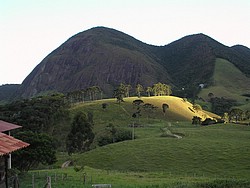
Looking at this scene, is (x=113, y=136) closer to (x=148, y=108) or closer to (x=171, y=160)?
(x=171, y=160)

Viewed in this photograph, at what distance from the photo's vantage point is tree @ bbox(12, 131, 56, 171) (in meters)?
38.9


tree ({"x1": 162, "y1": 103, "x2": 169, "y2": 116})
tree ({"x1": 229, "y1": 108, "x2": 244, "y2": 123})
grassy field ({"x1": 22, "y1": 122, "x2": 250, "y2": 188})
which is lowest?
grassy field ({"x1": 22, "y1": 122, "x2": 250, "y2": 188})

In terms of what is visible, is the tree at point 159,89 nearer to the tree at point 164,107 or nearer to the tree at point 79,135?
the tree at point 164,107

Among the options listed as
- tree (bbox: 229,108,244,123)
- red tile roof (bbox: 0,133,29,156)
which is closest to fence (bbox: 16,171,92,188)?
red tile roof (bbox: 0,133,29,156)

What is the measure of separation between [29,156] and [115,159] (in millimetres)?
20775

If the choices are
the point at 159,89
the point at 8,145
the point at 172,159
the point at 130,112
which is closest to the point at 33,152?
the point at 8,145

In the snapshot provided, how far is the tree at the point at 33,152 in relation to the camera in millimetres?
38906

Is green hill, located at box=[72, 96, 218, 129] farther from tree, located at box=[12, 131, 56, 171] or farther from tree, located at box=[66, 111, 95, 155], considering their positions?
tree, located at box=[12, 131, 56, 171]

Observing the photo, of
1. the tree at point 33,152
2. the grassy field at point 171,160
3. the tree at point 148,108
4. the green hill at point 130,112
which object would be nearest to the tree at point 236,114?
the green hill at point 130,112

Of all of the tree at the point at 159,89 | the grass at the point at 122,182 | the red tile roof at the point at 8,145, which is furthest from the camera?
the tree at the point at 159,89

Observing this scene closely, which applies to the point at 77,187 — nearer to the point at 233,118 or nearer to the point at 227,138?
the point at 227,138

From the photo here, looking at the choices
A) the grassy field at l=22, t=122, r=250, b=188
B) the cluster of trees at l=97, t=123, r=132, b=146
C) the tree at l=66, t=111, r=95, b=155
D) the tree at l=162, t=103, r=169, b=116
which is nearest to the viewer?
the grassy field at l=22, t=122, r=250, b=188

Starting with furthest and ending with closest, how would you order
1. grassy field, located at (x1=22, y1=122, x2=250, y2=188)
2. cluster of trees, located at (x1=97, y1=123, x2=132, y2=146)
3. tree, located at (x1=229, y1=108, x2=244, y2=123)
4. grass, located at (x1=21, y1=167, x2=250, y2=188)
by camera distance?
tree, located at (x1=229, y1=108, x2=244, y2=123)
cluster of trees, located at (x1=97, y1=123, x2=132, y2=146)
grassy field, located at (x1=22, y1=122, x2=250, y2=188)
grass, located at (x1=21, y1=167, x2=250, y2=188)

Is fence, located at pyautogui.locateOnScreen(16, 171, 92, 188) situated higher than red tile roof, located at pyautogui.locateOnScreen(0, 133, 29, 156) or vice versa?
red tile roof, located at pyautogui.locateOnScreen(0, 133, 29, 156)
